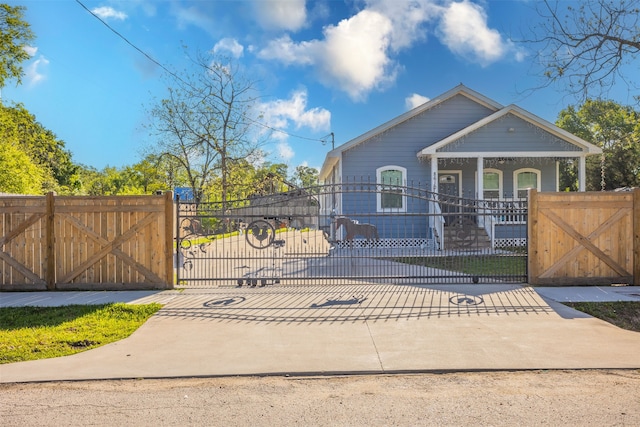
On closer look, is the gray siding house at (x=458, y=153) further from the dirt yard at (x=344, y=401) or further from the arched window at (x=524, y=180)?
the dirt yard at (x=344, y=401)

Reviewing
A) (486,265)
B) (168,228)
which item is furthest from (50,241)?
(486,265)

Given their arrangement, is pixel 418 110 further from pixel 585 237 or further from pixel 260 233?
pixel 260 233

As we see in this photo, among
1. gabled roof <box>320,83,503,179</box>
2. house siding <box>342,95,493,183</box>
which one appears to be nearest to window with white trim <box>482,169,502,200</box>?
house siding <box>342,95,493,183</box>

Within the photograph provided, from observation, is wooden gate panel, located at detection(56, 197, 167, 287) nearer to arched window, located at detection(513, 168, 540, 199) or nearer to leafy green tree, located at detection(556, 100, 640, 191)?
arched window, located at detection(513, 168, 540, 199)

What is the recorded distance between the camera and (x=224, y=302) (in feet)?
26.8

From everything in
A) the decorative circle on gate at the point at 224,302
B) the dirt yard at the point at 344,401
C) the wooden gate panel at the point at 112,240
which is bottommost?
the dirt yard at the point at 344,401

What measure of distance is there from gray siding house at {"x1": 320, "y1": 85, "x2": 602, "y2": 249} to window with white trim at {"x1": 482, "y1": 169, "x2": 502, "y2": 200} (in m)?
0.04

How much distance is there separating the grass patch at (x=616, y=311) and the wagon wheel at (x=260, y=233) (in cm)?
575

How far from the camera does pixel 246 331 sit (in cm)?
635

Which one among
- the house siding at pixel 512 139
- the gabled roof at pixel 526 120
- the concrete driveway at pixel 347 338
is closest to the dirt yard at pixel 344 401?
the concrete driveway at pixel 347 338

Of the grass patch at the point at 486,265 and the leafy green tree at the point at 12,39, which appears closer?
the grass patch at the point at 486,265

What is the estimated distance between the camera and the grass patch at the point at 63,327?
18.2 feet

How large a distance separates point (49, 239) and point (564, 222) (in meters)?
10.4

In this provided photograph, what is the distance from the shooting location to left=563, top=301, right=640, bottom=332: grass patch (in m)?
6.85
